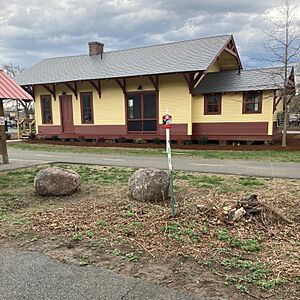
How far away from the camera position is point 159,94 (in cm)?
1806

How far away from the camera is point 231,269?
3.27 m

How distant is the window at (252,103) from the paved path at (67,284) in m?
14.9

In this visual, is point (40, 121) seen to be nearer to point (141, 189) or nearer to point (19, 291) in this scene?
point (141, 189)

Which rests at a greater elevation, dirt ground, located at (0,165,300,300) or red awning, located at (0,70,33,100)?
red awning, located at (0,70,33,100)

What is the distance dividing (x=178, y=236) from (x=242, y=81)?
14.5 meters

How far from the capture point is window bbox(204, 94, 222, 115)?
17.1m

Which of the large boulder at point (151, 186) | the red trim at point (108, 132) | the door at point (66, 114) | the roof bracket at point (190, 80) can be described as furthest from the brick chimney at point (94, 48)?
the large boulder at point (151, 186)

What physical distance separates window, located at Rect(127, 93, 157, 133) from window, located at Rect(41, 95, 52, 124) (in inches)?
251

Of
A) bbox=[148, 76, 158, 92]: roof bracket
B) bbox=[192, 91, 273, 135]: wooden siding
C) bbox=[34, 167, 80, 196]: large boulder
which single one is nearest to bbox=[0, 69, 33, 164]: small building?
bbox=[34, 167, 80, 196]: large boulder

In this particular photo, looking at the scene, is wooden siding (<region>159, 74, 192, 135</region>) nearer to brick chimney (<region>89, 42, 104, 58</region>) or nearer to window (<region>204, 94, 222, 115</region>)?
window (<region>204, 94, 222, 115</region>)

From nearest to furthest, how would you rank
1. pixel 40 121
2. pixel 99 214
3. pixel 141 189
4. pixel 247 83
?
1. pixel 99 214
2. pixel 141 189
3. pixel 247 83
4. pixel 40 121

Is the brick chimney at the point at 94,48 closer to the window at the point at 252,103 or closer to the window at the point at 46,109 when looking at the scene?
the window at the point at 46,109

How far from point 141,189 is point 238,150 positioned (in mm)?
10136

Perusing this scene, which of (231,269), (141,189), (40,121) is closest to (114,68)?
(40,121)
